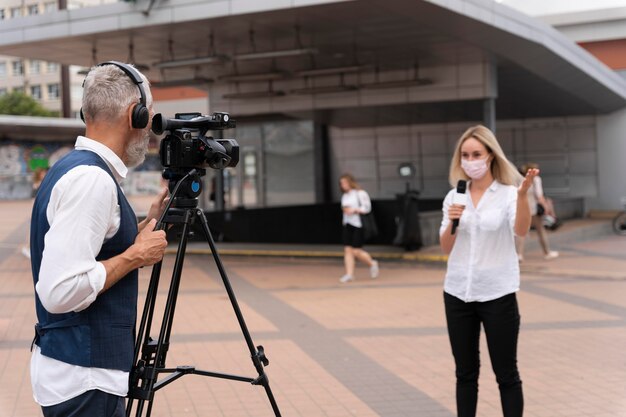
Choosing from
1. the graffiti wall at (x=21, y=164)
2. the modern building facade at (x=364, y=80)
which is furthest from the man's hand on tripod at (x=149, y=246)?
the graffiti wall at (x=21, y=164)

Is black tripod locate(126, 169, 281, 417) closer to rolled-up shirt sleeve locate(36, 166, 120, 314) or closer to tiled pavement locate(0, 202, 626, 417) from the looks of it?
rolled-up shirt sleeve locate(36, 166, 120, 314)

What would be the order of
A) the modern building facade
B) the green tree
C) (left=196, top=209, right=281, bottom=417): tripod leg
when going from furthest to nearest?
the green tree
the modern building facade
(left=196, top=209, right=281, bottom=417): tripod leg

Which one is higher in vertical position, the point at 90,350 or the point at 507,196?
the point at 507,196

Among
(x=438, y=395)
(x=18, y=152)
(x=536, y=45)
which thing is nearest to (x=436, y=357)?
(x=438, y=395)

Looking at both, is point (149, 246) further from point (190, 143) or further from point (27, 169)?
point (27, 169)

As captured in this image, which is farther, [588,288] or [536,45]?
[536,45]

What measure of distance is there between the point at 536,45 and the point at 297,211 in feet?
20.0

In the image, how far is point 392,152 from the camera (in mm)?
26500

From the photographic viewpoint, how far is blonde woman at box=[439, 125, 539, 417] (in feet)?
13.6

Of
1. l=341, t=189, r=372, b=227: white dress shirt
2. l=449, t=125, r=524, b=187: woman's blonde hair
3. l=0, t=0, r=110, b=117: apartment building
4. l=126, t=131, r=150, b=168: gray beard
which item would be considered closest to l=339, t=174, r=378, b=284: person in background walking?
l=341, t=189, r=372, b=227: white dress shirt

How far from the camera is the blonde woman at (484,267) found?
4.14 metres

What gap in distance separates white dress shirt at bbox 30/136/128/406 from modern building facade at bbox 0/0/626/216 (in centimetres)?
1032

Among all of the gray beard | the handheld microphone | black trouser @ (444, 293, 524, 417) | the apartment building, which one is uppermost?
the apartment building

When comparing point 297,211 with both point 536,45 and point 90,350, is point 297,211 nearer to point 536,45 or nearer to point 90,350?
point 536,45
